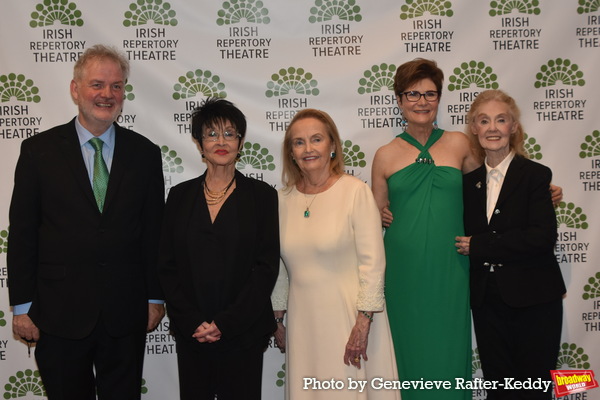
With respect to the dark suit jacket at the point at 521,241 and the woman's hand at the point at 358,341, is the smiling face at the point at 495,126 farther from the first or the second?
the woman's hand at the point at 358,341

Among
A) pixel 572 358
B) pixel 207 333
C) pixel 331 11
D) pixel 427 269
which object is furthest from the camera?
pixel 572 358

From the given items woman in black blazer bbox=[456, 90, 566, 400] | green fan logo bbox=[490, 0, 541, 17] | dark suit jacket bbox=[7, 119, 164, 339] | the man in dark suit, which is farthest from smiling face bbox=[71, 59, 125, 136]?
green fan logo bbox=[490, 0, 541, 17]

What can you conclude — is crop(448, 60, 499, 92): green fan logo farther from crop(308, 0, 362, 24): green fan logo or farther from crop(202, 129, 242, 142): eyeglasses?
crop(202, 129, 242, 142): eyeglasses

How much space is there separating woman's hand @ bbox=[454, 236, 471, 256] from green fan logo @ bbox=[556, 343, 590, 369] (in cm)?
130

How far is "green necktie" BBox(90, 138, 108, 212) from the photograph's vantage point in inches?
99.3

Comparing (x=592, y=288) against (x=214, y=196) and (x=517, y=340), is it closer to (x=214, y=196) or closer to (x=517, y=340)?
(x=517, y=340)

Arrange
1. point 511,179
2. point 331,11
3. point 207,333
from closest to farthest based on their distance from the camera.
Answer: point 207,333, point 511,179, point 331,11

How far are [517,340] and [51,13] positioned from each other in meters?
3.19

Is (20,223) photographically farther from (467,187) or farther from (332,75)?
(467,187)

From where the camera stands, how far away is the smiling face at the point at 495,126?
275cm

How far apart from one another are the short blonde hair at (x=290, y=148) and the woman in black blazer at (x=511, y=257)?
2.38 ft
